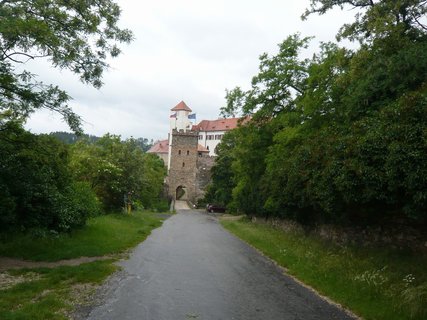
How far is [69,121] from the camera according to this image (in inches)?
415

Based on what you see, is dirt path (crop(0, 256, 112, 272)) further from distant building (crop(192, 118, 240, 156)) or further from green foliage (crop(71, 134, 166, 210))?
distant building (crop(192, 118, 240, 156))

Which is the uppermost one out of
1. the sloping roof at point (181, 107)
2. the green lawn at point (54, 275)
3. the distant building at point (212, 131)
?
the sloping roof at point (181, 107)

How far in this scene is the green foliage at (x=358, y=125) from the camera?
33.6 feet

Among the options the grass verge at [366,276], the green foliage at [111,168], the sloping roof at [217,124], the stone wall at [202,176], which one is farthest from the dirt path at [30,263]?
the sloping roof at [217,124]

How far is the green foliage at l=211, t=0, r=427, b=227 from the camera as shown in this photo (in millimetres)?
10242

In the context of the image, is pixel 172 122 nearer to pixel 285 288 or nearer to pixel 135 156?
pixel 135 156

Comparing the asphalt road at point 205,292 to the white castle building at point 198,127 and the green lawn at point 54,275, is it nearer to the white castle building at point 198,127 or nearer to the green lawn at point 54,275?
the green lawn at point 54,275

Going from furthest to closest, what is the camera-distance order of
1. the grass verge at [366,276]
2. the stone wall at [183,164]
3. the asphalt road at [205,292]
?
the stone wall at [183,164]
the grass verge at [366,276]
the asphalt road at [205,292]

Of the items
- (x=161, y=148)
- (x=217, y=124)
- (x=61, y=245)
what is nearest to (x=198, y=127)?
(x=217, y=124)

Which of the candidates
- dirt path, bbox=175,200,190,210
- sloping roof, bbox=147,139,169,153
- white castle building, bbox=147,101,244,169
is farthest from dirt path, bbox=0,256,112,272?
sloping roof, bbox=147,139,169,153

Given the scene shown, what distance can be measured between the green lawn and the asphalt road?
2.00ft

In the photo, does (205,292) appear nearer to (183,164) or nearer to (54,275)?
(54,275)

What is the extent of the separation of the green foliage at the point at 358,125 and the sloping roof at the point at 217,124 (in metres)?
71.7

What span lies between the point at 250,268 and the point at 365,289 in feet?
14.6
